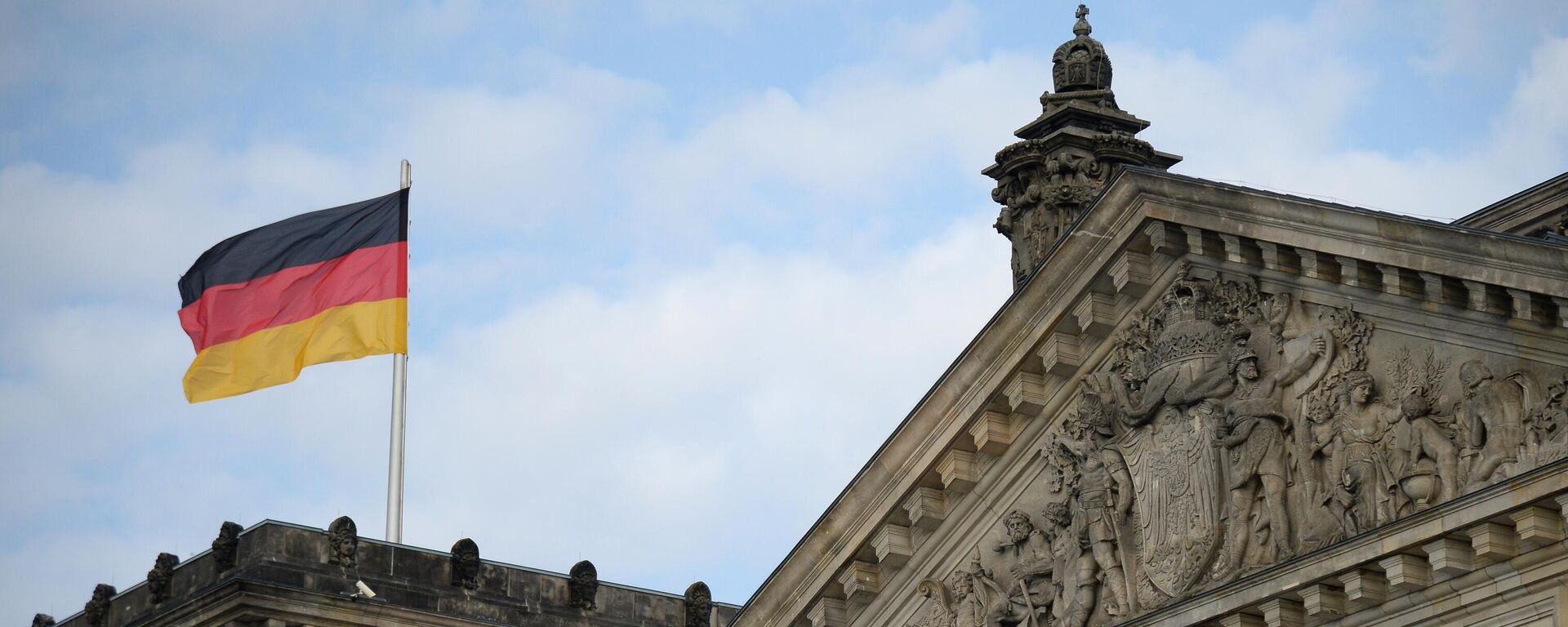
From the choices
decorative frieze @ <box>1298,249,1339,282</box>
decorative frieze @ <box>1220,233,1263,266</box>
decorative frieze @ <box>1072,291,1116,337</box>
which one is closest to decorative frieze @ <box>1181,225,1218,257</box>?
decorative frieze @ <box>1220,233,1263,266</box>

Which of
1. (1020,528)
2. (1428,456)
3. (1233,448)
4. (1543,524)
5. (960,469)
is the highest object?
(960,469)

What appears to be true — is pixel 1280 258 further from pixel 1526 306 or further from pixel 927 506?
pixel 927 506

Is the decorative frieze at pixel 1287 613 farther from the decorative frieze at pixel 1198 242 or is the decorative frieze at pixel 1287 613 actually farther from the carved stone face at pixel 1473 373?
the decorative frieze at pixel 1198 242

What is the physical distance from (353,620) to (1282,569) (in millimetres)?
23683

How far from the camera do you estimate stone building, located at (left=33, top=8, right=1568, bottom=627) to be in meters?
23.4

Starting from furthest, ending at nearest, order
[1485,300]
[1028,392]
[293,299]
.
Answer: [293,299]
[1028,392]
[1485,300]

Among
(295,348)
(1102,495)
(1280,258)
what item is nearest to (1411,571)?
(1280,258)

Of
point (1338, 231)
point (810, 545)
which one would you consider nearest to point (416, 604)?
point (810, 545)

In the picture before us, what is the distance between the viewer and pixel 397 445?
4706 cm

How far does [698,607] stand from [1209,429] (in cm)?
2486

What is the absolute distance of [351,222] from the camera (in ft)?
149

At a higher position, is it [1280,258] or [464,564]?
[464,564]

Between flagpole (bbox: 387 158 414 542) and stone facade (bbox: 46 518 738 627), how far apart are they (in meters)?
0.61

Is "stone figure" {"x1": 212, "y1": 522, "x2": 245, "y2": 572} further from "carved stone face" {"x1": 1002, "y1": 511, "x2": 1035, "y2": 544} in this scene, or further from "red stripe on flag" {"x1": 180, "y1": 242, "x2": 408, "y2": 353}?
"carved stone face" {"x1": 1002, "y1": 511, "x2": 1035, "y2": 544}
